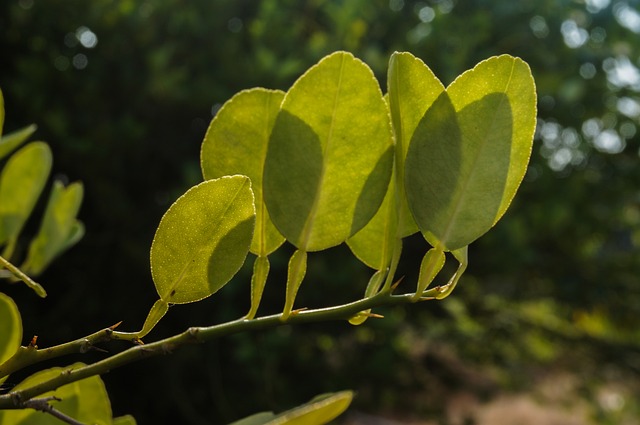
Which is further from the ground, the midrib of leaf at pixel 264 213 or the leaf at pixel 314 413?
the midrib of leaf at pixel 264 213

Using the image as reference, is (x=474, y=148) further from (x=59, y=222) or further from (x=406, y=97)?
(x=59, y=222)

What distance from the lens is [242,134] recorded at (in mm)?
307

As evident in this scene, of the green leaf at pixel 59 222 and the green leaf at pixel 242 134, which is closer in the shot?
the green leaf at pixel 242 134

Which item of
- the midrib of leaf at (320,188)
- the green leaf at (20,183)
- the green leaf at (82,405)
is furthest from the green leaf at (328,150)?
the green leaf at (20,183)

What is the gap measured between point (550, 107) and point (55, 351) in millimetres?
1643

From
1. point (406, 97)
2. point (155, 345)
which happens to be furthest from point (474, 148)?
point (155, 345)

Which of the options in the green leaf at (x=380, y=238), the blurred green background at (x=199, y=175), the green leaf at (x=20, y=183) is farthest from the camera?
the blurred green background at (x=199, y=175)

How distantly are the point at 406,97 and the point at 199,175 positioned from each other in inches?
44.3

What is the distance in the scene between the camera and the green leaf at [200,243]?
28cm

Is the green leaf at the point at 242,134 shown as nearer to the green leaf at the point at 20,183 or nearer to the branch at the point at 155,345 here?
the branch at the point at 155,345

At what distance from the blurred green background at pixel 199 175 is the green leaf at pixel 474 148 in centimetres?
108

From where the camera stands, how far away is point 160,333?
156cm

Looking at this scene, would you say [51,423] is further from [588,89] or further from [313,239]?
[588,89]

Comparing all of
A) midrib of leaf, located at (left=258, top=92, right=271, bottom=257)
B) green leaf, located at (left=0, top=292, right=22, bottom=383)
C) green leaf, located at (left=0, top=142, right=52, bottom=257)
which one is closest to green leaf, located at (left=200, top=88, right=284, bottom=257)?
midrib of leaf, located at (left=258, top=92, right=271, bottom=257)
